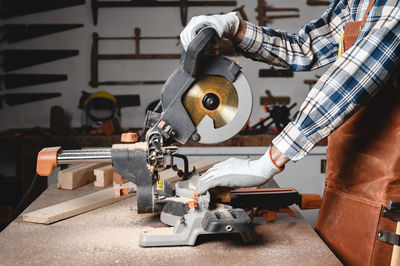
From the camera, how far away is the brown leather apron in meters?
1.01

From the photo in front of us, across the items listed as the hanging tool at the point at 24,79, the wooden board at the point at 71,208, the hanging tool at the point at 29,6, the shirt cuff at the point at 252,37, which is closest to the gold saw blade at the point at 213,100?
the shirt cuff at the point at 252,37

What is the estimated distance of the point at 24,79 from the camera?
367 centimetres

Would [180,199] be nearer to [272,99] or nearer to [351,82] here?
[351,82]

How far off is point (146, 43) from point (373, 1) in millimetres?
2927

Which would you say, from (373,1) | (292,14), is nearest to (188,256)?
(373,1)

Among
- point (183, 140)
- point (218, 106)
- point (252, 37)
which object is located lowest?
point (183, 140)

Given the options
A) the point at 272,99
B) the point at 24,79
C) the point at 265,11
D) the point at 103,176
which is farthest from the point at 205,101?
the point at 24,79

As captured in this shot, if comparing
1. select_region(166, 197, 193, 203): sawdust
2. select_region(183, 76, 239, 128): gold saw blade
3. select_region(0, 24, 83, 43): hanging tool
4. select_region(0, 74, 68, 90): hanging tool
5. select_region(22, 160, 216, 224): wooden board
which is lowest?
select_region(22, 160, 216, 224): wooden board

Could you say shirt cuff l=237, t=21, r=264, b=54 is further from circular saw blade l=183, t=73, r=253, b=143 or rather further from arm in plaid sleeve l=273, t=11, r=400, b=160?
arm in plaid sleeve l=273, t=11, r=400, b=160

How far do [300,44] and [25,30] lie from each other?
322 cm

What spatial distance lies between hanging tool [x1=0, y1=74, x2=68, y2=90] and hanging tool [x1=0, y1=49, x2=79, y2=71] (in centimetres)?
9

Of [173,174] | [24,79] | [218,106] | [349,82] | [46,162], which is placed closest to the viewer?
[349,82]

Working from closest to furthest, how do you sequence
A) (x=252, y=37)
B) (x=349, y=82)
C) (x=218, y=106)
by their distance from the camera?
(x=349, y=82)
(x=218, y=106)
(x=252, y=37)

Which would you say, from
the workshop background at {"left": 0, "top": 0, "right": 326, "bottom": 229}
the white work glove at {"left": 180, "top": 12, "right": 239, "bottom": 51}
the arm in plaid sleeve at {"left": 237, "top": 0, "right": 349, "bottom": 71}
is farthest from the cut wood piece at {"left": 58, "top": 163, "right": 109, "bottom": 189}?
the workshop background at {"left": 0, "top": 0, "right": 326, "bottom": 229}
